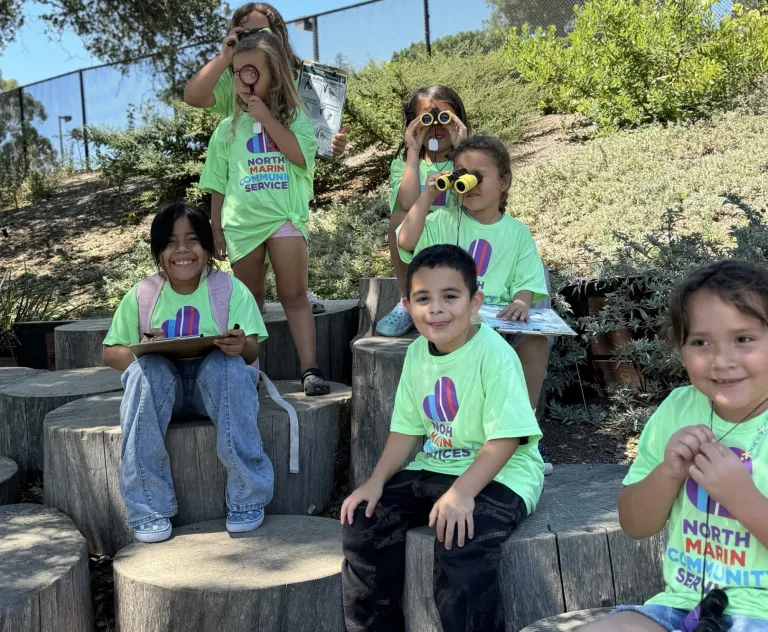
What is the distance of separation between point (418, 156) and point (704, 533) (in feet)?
7.84

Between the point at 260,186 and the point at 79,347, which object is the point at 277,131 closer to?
the point at 260,186

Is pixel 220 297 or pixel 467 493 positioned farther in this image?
pixel 220 297


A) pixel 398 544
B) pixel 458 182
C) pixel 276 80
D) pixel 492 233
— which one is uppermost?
pixel 276 80

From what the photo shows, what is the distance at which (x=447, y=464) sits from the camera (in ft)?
8.93

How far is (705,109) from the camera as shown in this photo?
862 centimetres

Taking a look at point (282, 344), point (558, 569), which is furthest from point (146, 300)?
point (558, 569)

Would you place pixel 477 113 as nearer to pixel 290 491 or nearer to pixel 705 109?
pixel 705 109

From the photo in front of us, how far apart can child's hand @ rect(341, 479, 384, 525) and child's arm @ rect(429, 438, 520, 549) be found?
0.68ft

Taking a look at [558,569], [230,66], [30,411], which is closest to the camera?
[558,569]

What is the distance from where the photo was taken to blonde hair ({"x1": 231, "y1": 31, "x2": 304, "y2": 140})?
13.1ft

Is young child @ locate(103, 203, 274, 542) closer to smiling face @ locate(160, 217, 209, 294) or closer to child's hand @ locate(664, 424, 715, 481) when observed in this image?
smiling face @ locate(160, 217, 209, 294)

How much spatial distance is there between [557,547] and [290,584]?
2.81 ft

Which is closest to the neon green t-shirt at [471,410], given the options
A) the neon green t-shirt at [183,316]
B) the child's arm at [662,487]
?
the child's arm at [662,487]

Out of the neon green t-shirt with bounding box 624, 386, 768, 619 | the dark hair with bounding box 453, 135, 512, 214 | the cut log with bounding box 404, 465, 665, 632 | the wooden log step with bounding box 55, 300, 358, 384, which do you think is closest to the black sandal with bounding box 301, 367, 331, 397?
the wooden log step with bounding box 55, 300, 358, 384
